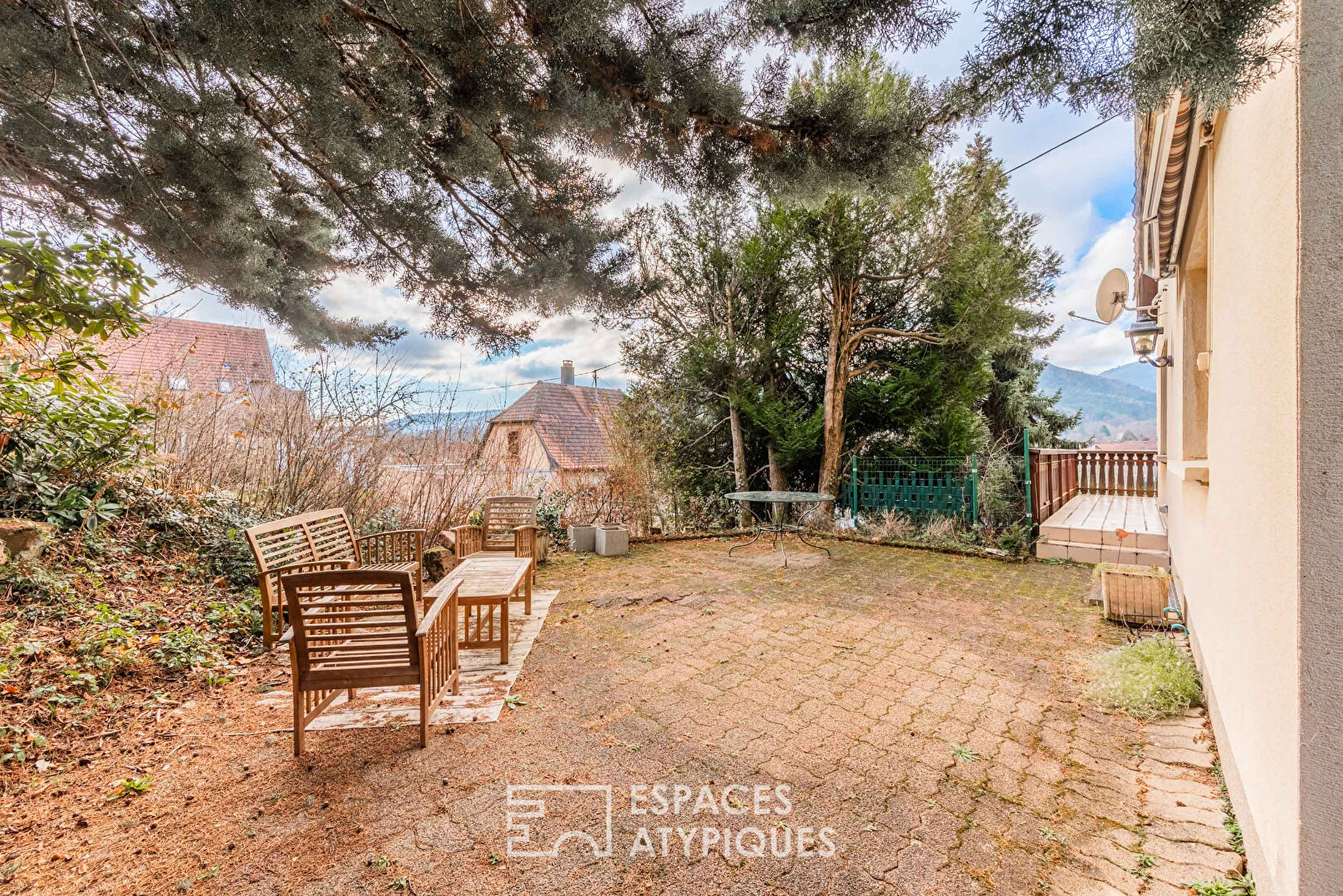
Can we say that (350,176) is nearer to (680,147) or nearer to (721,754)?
(680,147)

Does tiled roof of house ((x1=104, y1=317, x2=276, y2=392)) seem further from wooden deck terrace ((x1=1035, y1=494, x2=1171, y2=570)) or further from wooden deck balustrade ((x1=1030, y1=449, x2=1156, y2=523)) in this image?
wooden deck balustrade ((x1=1030, y1=449, x2=1156, y2=523))

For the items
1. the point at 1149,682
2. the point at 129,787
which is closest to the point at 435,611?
the point at 129,787

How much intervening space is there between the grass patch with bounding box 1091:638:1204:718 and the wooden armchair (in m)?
4.26

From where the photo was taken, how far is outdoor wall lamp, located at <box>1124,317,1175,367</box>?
5.38 meters

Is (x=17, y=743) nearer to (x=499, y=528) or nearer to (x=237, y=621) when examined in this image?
(x=237, y=621)

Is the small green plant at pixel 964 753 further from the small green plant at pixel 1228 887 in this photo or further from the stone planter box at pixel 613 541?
the stone planter box at pixel 613 541

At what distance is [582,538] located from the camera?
7512 millimetres

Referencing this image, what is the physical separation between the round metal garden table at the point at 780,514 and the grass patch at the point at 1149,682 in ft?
10.0

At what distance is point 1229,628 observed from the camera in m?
2.21

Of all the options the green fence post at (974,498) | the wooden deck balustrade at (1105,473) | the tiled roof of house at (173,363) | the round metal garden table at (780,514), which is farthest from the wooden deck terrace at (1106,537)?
the tiled roof of house at (173,363)

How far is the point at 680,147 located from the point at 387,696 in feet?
11.4

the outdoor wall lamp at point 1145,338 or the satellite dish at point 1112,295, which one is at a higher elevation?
the satellite dish at point 1112,295

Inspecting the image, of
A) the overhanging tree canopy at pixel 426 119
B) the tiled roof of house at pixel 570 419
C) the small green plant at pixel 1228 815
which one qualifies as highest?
the overhanging tree canopy at pixel 426 119

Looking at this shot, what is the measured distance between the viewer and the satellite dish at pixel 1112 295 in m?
5.43
